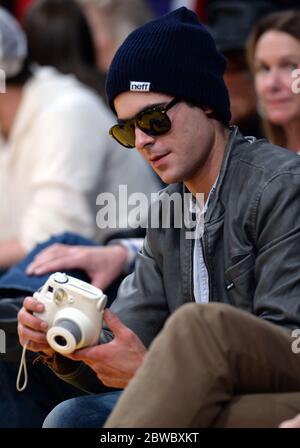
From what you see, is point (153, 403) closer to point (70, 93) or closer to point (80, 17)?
point (70, 93)

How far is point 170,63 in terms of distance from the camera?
2938 millimetres

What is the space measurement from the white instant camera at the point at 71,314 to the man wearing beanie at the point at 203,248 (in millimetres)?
37

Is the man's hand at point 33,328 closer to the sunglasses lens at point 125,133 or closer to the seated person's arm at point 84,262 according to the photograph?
the sunglasses lens at point 125,133

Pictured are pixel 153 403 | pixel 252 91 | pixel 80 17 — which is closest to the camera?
pixel 153 403

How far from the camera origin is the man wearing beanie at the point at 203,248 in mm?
2520

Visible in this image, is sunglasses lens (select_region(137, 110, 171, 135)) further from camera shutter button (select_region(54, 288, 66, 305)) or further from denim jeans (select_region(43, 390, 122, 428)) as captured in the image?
denim jeans (select_region(43, 390, 122, 428))

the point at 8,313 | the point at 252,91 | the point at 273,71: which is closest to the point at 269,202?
the point at 8,313

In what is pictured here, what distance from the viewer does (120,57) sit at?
2.97m

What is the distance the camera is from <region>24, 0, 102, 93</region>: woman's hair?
565cm

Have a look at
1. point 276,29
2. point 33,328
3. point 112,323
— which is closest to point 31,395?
point 33,328

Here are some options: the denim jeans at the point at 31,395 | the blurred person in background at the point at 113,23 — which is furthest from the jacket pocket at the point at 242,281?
the blurred person in background at the point at 113,23

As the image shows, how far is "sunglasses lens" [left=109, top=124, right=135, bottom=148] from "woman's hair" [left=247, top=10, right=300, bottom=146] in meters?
1.38

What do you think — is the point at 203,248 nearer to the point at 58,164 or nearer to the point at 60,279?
the point at 60,279
